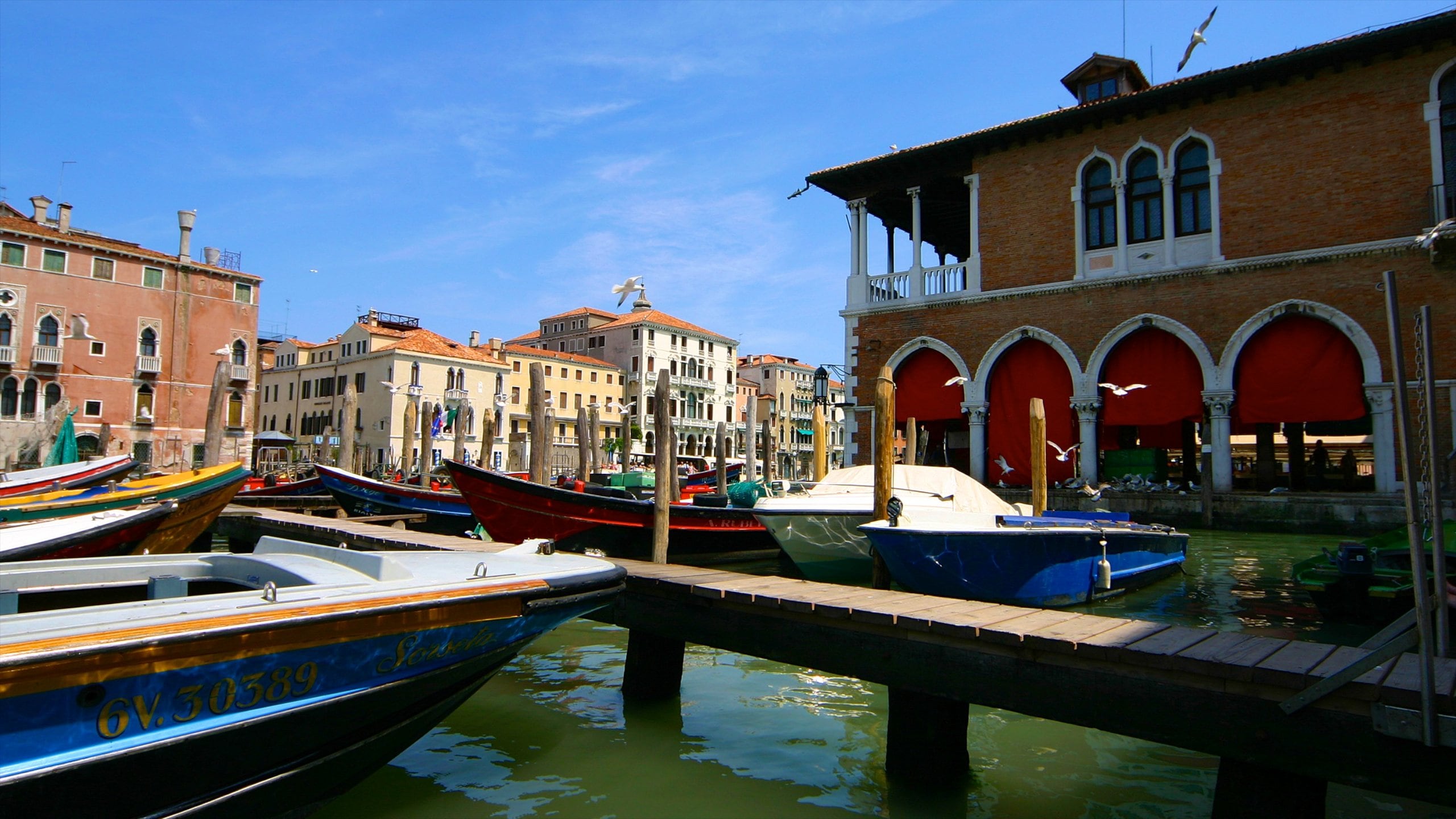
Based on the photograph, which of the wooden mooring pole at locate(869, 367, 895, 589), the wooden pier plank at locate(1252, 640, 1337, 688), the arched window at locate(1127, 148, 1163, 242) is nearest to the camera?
the wooden pier plank at locate(1252, 640, 1337, 688)

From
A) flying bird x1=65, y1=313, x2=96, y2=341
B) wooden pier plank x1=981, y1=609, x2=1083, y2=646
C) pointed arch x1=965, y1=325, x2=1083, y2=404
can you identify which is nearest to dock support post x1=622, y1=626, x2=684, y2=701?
wooden pier plank x1=981, y1=609, x2=1083, y2=646

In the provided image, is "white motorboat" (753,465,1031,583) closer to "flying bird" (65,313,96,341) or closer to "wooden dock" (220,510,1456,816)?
"wooden dock" (220,510,1456,816)

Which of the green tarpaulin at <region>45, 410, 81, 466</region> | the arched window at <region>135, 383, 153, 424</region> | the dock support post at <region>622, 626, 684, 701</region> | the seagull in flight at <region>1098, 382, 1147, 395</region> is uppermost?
the arched window at <region>135, 383, 153, 424</region>

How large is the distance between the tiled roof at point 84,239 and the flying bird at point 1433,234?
132 ft

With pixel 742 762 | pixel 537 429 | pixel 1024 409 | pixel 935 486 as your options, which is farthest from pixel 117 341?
pixel 742 762

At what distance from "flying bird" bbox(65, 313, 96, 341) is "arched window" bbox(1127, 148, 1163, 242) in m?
35.5

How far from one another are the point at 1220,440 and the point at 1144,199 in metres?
5.14

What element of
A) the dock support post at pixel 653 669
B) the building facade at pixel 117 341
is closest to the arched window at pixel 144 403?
the building facade at pixel 117 341

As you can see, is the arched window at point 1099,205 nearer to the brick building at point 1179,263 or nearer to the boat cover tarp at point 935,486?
the brick building at point 1179,263

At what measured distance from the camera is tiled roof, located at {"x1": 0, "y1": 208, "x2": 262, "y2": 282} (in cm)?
3189

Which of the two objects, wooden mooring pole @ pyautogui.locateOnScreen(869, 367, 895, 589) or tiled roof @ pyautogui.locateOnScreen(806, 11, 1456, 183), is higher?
tiled roof @ pyautogui.locateOnScreen(806, 11, 1456, 183)

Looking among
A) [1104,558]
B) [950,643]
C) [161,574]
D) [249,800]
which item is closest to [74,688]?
[249,800]

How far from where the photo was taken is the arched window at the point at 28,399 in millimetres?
32562

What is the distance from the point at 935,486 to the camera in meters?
11.1
